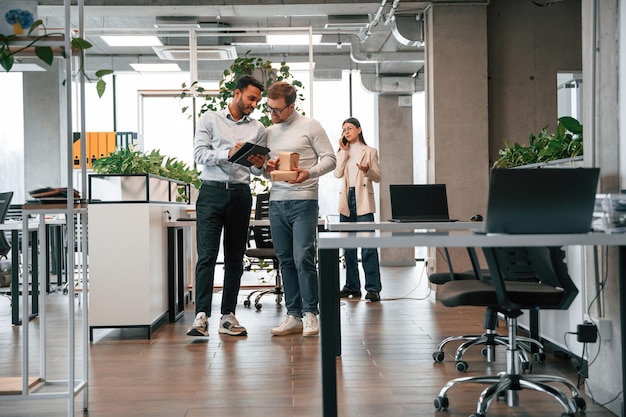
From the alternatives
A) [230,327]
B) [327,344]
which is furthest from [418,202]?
[327,344]

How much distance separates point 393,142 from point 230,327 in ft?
25.9

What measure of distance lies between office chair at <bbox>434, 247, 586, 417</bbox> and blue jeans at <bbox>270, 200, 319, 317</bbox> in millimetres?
1740

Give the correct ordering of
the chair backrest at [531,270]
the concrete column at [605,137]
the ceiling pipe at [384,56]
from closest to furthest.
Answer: the chair backrest at [531,270] < the concrete column at [605,137] < the ceiling pipe at [384,56]

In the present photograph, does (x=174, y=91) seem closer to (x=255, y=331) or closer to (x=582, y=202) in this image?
(x=255, y=331)

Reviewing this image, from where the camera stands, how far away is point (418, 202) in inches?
206

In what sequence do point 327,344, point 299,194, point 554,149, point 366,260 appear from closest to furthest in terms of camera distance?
point 327,344, point 554,149, point 299,194, point 366,260

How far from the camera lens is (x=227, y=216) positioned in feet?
16.3

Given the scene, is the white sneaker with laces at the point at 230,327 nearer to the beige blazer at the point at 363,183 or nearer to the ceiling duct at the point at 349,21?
the beige blazer at the point at 363,183

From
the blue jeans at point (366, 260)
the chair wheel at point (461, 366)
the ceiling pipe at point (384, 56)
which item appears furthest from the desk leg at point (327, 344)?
the ceiling pipe at point (384, 56)

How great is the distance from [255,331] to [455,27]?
380 centimetres

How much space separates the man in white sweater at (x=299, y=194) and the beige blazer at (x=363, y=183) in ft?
7.21

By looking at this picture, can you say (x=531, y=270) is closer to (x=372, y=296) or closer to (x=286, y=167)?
(x=286, y=167)

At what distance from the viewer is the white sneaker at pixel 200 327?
497 centimetres

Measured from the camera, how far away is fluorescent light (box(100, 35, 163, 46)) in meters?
11.1
